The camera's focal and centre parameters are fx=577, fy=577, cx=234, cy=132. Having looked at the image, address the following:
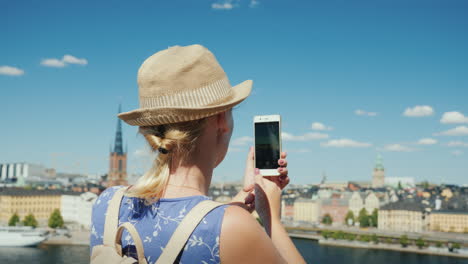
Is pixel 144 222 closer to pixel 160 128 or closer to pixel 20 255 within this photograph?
pixel 160 128

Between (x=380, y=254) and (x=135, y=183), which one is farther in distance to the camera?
(x=380, y=254)

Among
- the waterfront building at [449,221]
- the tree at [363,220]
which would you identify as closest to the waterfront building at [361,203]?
the tree at [363,220]

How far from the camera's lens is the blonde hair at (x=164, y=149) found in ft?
2.37

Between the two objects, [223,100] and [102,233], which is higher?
[223,100]

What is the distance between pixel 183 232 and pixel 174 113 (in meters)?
0.15

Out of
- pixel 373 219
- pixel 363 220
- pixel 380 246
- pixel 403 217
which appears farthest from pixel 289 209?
pixel 380 246

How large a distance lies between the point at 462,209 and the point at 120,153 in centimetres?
3101

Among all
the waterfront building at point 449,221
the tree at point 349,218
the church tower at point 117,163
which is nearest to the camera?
the waterfront building at point 449,221

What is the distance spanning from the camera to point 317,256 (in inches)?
846

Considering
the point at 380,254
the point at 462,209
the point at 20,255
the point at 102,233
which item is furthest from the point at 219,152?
the point at 462,209

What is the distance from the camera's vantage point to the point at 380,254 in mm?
23422

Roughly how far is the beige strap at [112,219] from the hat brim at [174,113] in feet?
0.35

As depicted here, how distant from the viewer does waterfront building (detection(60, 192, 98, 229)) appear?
3272cm

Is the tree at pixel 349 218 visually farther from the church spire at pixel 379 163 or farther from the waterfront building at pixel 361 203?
the church spire at pixel 379 163
